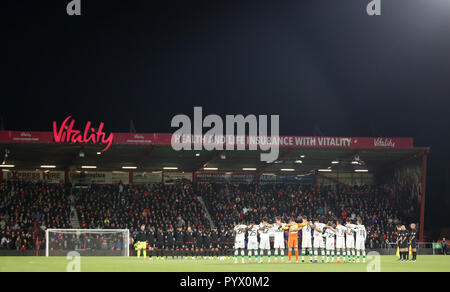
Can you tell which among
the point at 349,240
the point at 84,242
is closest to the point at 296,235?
the point at 349,240

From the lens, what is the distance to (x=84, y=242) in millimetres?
43250

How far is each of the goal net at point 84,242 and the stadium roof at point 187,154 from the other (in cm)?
699

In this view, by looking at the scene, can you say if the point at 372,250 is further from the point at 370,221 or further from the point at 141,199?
the point at 141,199

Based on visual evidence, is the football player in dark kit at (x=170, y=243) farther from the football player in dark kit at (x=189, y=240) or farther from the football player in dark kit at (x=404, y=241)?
the football player in dark kit at (x=404, y=241)

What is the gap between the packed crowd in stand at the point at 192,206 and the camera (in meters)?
50.3

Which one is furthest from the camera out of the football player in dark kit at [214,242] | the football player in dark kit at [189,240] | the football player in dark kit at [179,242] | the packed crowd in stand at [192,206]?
the packed crowd in stand at [192,206]

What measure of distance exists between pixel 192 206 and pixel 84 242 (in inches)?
529

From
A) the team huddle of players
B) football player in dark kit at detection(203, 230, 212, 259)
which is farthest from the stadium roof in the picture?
the team huddle of players

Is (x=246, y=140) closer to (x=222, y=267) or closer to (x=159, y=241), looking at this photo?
(x=159, y=241)

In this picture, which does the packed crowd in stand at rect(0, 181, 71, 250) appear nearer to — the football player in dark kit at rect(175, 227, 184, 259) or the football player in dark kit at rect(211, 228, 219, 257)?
the football player in dark kit at rect(175, 227, 184, 259)

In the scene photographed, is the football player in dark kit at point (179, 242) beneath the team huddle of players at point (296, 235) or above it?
beneath

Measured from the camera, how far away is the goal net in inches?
1697

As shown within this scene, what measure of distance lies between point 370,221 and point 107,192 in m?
22.0

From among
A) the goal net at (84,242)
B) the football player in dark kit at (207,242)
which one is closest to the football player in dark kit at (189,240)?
the football player in dark kit at (207,242)
